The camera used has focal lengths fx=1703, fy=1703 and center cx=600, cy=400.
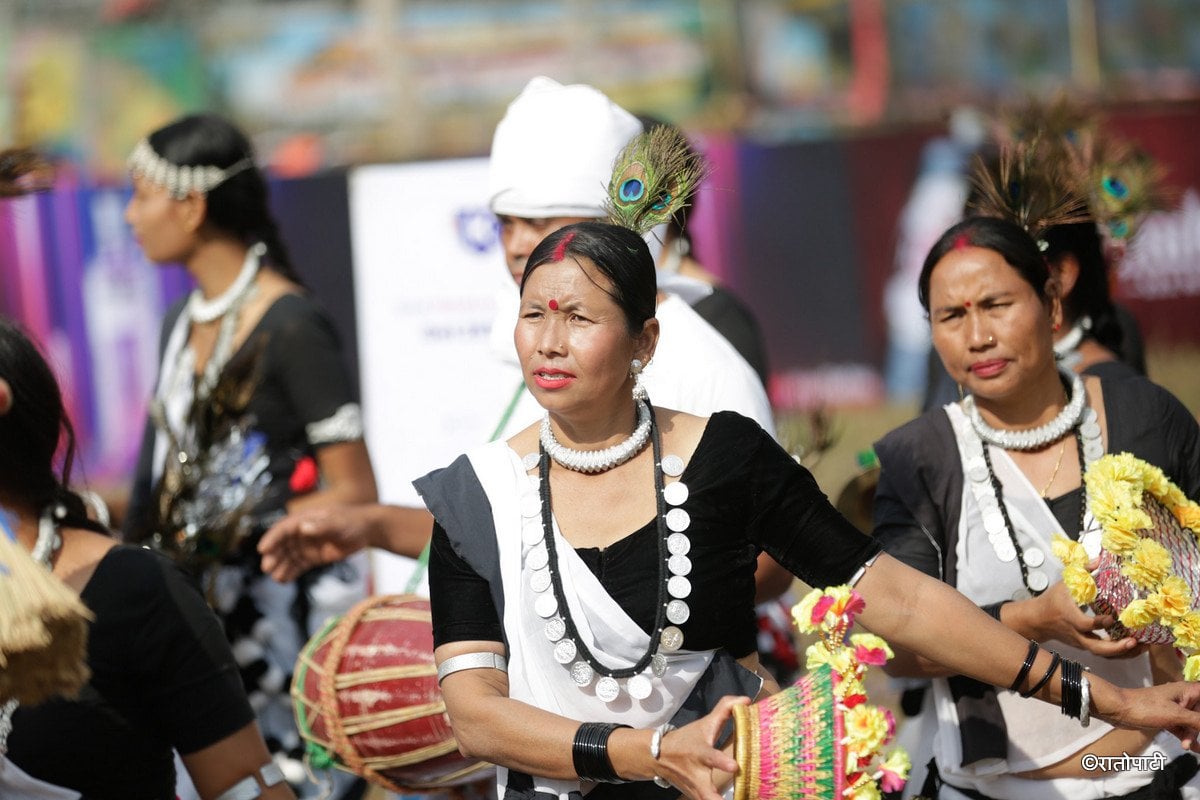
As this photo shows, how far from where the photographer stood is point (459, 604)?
2.84 m

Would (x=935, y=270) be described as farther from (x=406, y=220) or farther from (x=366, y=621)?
(x=406, y=220)

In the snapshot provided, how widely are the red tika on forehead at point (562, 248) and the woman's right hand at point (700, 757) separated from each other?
83cm

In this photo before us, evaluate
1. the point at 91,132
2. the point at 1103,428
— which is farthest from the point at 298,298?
the point at 91,132

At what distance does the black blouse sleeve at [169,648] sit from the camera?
304 centimetres

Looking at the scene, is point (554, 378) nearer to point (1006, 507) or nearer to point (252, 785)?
point (252, 785)

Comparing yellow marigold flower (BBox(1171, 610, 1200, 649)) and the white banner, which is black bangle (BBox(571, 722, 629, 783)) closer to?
yellow marigold flower (BBox(1171, 610, 1200, 649))

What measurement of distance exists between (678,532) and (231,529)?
202 cm

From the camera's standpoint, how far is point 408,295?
6.62 meters

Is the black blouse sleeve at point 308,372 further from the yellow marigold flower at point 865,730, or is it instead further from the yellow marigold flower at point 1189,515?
the yellow marigold flower at point 865,730

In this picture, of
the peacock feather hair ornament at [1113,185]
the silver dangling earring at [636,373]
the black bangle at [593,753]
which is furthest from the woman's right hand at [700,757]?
the peacock feather hair ornament at [1113,185]

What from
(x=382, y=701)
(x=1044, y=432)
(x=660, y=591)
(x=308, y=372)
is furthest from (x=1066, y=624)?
(x=308, y=372)

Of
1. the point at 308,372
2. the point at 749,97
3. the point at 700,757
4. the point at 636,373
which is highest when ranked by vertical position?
the point at 749,97

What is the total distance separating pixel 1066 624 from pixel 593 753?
103cm

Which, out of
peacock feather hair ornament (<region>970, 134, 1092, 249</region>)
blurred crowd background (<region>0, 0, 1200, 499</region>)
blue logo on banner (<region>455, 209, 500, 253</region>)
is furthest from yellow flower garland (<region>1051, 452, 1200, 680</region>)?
blurred crowd background (<region>0, 0, 1200, 499</region>)
